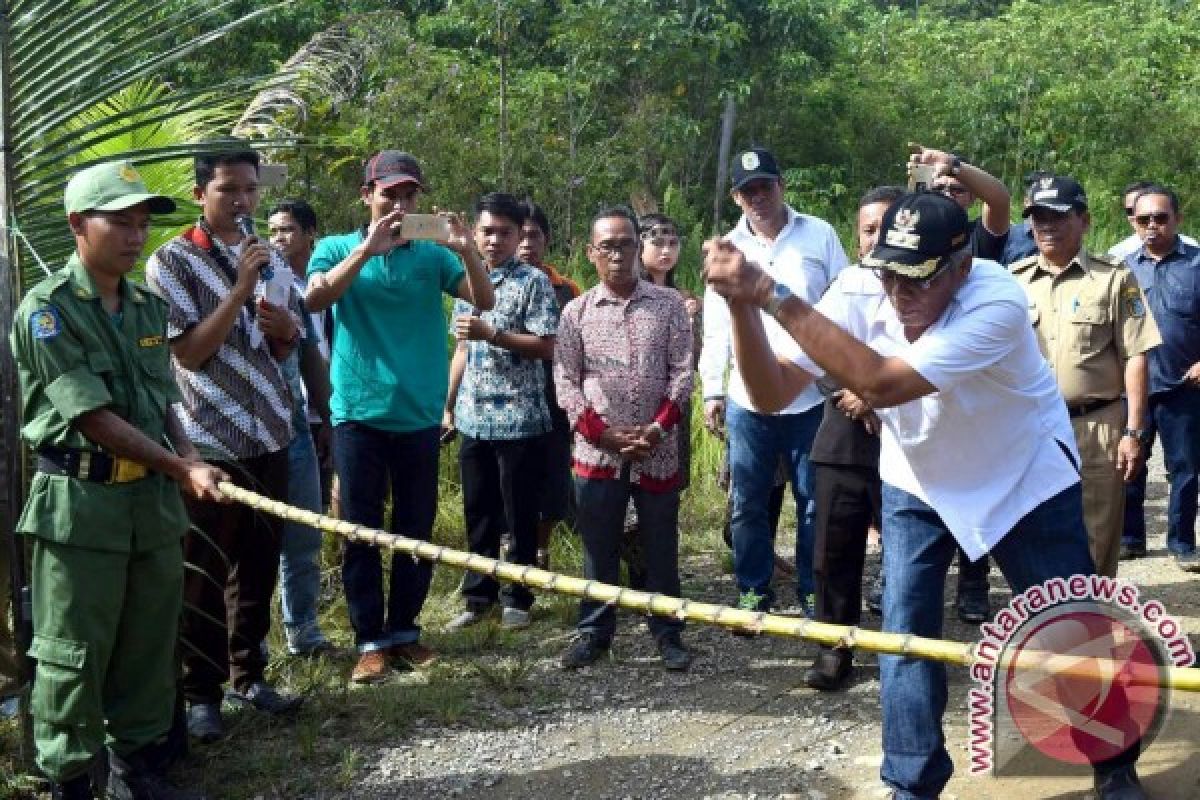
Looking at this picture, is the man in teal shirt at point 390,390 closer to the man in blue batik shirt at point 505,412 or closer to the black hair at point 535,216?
the man in blue batik shirt at point 505,412

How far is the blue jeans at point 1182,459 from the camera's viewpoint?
7004mm

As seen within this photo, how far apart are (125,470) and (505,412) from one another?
2.31 metres

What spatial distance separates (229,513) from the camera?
462 centimetres

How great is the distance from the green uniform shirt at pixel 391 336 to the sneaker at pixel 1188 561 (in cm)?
390

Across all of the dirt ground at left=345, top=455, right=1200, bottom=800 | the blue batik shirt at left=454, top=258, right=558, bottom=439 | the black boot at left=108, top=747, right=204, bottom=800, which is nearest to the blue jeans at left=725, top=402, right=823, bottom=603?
the dirt ground at left=345, top=455, right=1200, bottom=800

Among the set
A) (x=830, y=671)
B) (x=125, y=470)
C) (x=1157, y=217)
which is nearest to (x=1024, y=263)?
(x=830, y=671)

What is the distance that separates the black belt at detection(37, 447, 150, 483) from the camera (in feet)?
12.2

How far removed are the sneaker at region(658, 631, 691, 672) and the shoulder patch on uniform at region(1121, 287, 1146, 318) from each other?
219cm

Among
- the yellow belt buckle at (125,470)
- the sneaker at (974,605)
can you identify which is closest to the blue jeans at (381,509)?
the yellow belt buckle at (125,470)

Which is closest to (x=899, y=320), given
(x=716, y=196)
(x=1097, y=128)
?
(x=716, y=196)

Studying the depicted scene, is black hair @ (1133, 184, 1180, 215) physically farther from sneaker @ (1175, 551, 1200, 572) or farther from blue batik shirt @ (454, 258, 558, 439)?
blue batik shirt @ (454, 258, 558, 439)

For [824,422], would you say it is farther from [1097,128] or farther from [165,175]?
[1097,128]

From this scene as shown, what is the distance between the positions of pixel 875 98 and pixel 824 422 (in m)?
12.9

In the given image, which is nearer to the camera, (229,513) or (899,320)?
(899,320)
